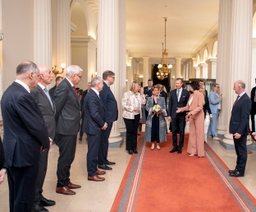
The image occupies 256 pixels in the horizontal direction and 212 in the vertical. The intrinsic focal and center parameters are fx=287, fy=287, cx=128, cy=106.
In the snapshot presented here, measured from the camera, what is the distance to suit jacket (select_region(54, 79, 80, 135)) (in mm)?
3929

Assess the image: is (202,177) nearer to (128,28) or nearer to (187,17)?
(187,17)

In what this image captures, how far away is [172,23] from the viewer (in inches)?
640

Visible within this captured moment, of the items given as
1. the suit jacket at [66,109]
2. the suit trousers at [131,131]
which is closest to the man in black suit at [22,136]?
the suit jacket at [66,109]

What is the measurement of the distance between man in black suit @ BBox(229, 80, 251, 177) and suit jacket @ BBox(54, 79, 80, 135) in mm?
2735

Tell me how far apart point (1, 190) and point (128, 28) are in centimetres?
1478

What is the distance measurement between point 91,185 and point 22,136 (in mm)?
2335

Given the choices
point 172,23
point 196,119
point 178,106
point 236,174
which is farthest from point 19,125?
point 172,23

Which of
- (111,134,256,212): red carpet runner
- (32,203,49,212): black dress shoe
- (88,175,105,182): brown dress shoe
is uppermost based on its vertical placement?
(32,203,49,212): black dress shoe

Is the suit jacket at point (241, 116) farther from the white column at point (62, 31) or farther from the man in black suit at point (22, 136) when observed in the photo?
the white column at point (62, 31)

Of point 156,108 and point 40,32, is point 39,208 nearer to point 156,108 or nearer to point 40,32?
point 156,108

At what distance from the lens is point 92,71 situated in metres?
13.5

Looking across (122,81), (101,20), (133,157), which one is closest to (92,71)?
(122,81)

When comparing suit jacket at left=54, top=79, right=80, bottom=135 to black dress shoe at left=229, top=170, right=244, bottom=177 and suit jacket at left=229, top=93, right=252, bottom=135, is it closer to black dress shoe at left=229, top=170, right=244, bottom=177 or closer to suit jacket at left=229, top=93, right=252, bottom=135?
suit jacket at left=229, top=93, right=252, bottom=135

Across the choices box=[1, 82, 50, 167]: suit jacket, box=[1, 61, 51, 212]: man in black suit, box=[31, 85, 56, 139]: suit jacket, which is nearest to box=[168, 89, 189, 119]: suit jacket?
box=[31, 85, 56, 139]: suit jacket
